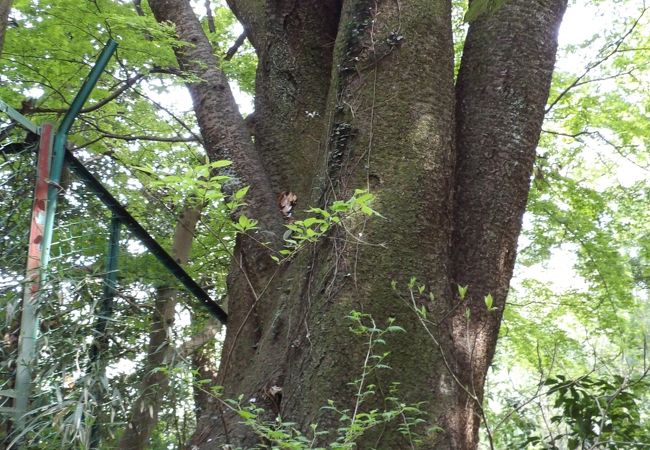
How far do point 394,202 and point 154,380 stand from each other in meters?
1.36

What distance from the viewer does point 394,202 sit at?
2.53 metres

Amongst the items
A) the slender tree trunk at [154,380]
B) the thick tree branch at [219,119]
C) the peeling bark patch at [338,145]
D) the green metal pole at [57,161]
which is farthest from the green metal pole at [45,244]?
the peeling bark patch at [338,145]

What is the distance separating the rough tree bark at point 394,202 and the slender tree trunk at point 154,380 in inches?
10.1

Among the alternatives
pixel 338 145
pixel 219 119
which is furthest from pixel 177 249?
pixel 338 145

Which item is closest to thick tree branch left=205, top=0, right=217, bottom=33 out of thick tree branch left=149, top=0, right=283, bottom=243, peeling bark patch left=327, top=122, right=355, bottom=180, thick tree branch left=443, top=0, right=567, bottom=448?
thick tree branch left=149, top=0, right=283, bottom=243

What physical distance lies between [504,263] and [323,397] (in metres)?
1.10

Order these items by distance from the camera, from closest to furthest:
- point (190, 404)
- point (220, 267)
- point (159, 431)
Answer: point (190, 404), point (159, 431), point (220, 267)

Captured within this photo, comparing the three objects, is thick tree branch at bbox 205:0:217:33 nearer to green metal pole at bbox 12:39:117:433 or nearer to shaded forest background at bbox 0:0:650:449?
shaded forest background at bbox 0:0:650:449

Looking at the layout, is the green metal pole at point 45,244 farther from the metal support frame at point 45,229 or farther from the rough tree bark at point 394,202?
the rough tree bark at point 394,202

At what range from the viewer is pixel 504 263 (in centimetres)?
278

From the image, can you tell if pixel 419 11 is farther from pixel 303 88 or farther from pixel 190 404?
pixel 190 404

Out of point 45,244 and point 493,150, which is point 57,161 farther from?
point 493,150

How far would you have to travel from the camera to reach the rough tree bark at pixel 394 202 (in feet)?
7.51

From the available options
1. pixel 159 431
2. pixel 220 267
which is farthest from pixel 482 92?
pixel 220 267
